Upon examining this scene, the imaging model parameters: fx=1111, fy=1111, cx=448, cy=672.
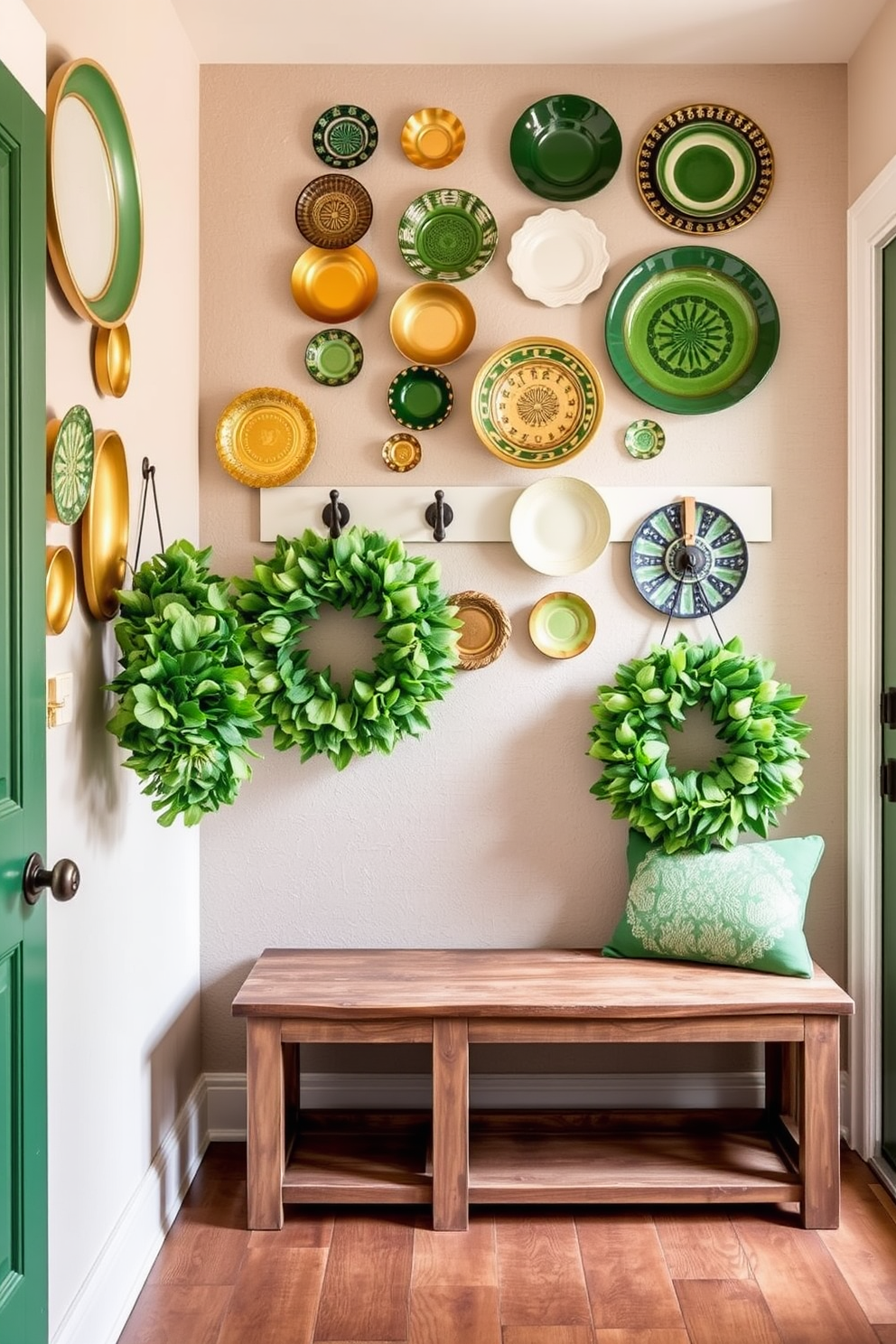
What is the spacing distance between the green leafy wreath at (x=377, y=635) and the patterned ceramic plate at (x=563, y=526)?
0.96 feet

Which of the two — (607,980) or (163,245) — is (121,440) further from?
(607,980)

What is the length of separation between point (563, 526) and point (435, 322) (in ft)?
1.96

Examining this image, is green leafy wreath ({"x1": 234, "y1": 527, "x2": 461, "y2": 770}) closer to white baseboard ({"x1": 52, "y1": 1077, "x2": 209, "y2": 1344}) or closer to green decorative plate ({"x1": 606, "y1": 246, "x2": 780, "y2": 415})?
green decorative plate ({"x1": 606, "y1": 246, "x2": 780, "y2": 415})

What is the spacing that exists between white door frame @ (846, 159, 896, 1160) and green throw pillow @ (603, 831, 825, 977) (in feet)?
0.53

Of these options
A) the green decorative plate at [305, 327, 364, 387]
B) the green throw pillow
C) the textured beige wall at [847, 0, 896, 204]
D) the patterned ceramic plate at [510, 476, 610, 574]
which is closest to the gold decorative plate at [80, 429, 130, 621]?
the green decorative plate at [305, 327, 364, 387]

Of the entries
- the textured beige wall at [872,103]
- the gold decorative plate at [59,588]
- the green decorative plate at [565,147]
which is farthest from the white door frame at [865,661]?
the gold decorative plate at [59,588]

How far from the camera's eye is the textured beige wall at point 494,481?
2.77 metres

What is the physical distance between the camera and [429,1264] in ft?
7.39

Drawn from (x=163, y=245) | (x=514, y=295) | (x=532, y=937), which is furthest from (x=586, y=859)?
(x=163, y=245)

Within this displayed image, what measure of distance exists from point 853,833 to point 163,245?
2.13 metres

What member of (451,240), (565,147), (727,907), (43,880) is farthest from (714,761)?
(43,880)

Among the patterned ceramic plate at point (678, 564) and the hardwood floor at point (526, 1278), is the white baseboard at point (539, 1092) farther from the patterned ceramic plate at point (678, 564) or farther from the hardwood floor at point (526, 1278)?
the patterned ceramic plate at point (678, 564)

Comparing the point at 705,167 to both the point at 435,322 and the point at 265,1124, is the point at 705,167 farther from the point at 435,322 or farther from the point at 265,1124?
the point at 265,1124

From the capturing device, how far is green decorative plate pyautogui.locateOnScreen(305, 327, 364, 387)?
9.08 feet
